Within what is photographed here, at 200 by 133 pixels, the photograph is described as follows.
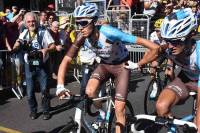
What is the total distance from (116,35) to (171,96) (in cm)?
103

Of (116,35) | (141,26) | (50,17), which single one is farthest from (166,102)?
(141,26)


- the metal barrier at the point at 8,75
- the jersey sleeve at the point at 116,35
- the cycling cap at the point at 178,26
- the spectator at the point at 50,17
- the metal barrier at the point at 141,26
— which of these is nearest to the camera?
the cycling cap at the point at 178,26

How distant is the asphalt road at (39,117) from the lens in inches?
304

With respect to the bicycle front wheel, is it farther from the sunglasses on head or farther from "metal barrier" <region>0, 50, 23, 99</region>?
"metal barrier" <region>0, 50, 23, 99</region>

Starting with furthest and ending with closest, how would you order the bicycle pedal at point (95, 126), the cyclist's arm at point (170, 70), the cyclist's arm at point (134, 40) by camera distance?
→ the cyclist's arm at point (170, 70), the bicycle pedal at point (95, 126), the cyclist's arm at point (134, 40)

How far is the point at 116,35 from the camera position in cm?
548

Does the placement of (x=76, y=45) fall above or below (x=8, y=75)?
above

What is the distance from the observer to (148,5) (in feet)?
49.0

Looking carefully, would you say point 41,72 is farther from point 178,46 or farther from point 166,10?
point 166,10

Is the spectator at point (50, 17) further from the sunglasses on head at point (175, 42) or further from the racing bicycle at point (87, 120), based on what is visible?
the sunglasses on head at point (175, 42)

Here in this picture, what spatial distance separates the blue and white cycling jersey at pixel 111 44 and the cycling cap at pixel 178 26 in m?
0.66

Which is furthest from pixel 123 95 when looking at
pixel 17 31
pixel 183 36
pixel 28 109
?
pixel 17 31

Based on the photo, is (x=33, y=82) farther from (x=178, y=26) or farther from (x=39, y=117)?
(x=178, y=26)

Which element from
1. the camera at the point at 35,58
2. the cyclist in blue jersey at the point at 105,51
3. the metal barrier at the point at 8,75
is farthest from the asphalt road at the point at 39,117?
the cyclist in blue jersey at the point at 105,51
